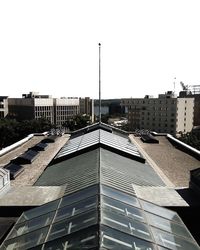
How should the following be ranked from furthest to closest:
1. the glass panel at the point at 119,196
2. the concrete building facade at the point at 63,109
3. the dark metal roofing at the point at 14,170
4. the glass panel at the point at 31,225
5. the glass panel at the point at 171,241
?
the concrete building facade at the point at 63,109 → the dark metal roofing at the point at 14,170 → the glass panel at the point at 119,196 → the glass panel at the point at 31,225 → the glass panel at the point at 171,241

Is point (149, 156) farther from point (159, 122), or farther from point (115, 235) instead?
point (159, 122)

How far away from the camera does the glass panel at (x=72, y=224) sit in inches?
339

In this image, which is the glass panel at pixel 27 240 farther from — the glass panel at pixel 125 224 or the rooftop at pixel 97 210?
the glass panel at pixel 125 224

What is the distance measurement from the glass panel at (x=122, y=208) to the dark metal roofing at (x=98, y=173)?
2.96m

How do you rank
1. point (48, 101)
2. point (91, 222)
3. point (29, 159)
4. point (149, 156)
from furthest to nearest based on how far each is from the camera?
point (48, 101) < point (149, 156) < point (29, 159) < point (91, 222)

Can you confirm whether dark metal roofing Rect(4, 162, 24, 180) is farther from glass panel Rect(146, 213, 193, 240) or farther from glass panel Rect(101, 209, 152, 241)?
glass panel Rect(101, 209, 152, 241)

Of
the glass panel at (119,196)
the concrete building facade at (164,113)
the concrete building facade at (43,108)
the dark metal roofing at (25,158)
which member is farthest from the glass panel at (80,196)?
the concrete building facade at (43,108)

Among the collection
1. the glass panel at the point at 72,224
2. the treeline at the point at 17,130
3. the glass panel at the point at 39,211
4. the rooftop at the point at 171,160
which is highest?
the glass panel at the point at 72,224

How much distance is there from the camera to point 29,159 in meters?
26.4

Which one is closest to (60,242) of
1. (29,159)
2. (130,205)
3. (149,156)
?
(130,205)

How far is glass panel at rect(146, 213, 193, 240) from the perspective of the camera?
9.85m

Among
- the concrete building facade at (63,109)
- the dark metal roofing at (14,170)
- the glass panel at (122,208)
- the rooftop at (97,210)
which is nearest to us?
the rooftop at (97,210)

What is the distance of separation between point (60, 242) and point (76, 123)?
8122 centimetres

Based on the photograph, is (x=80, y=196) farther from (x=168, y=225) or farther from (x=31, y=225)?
(x=168, y=225)
